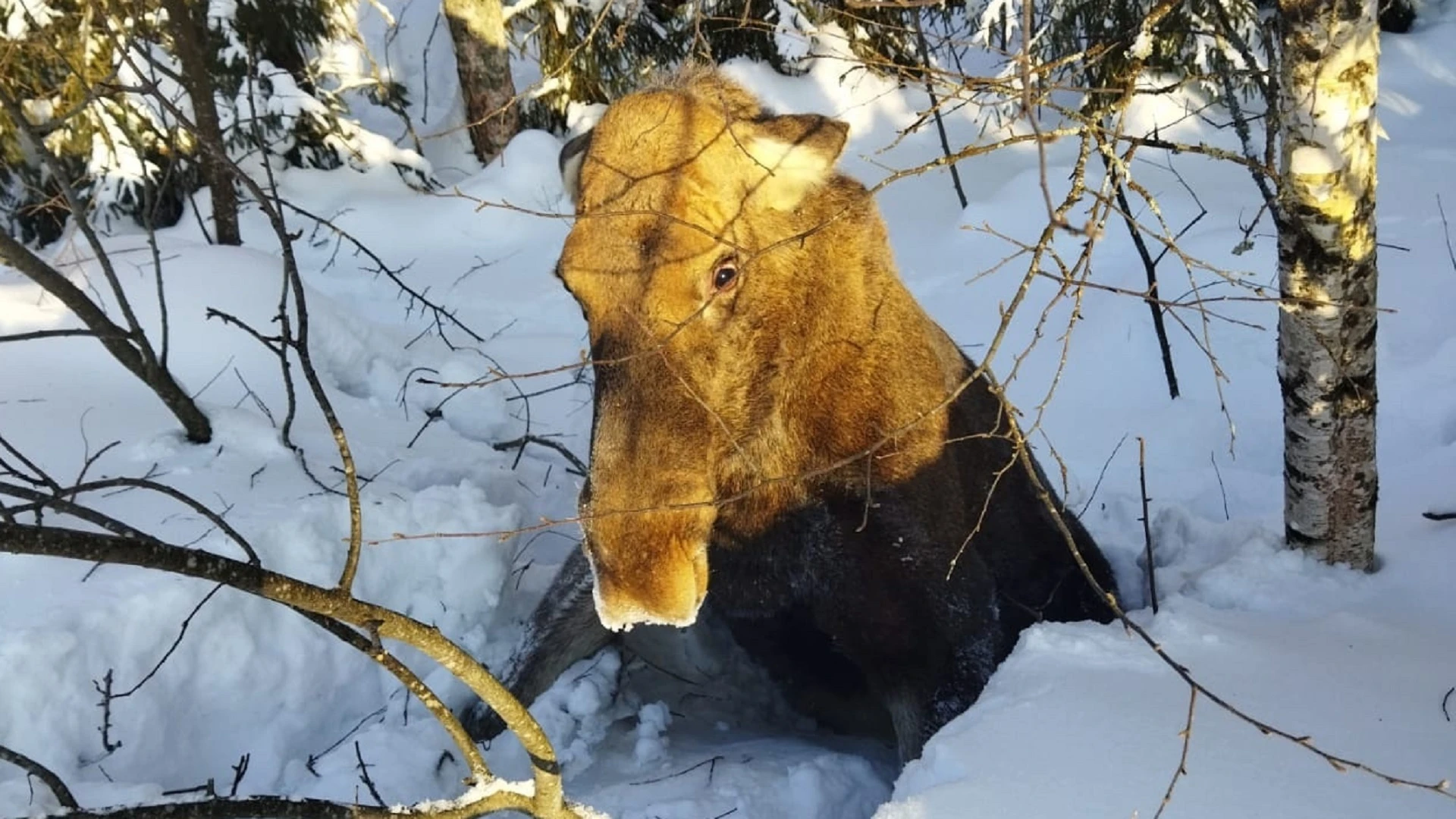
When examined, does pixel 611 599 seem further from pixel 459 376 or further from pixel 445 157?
pixel 445 157

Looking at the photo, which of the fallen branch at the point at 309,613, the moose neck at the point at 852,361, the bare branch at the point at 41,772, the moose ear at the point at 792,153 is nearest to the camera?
the fallen branch at the point at 309,613

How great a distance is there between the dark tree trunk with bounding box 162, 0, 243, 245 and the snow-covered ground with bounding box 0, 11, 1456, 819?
43 cm

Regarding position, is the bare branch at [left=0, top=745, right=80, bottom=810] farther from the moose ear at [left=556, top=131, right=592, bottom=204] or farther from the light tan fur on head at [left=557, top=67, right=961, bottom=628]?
the moose ear at [left=556, top=131, right=592, bottom=204]

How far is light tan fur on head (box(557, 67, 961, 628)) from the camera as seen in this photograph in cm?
288

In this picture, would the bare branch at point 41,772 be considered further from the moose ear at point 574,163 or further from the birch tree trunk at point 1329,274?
the birch tree trunk at point 1329,274

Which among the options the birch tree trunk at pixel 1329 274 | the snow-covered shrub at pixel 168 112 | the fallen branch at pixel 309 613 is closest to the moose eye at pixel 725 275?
the fallen branch at pixel 309 613

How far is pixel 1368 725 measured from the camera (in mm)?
2742

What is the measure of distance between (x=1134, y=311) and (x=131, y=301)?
5.94 m

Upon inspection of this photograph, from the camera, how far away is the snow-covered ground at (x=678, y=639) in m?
2.77

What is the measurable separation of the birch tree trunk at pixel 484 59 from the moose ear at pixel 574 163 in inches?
252

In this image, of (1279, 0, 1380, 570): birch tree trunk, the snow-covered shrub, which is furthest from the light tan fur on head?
the snow-covered shrub

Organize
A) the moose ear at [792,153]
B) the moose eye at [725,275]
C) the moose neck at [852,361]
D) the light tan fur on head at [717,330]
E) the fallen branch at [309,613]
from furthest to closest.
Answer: the moose neck at [852,361], the moose ear at [792,153], the moose eye at [725,275], the light tan fur on head at [717,330], the fallen branch at [309,613]

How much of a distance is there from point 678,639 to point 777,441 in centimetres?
154

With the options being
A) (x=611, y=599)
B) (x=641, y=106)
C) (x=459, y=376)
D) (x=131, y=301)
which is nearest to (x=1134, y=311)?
(x=459, y=376)
